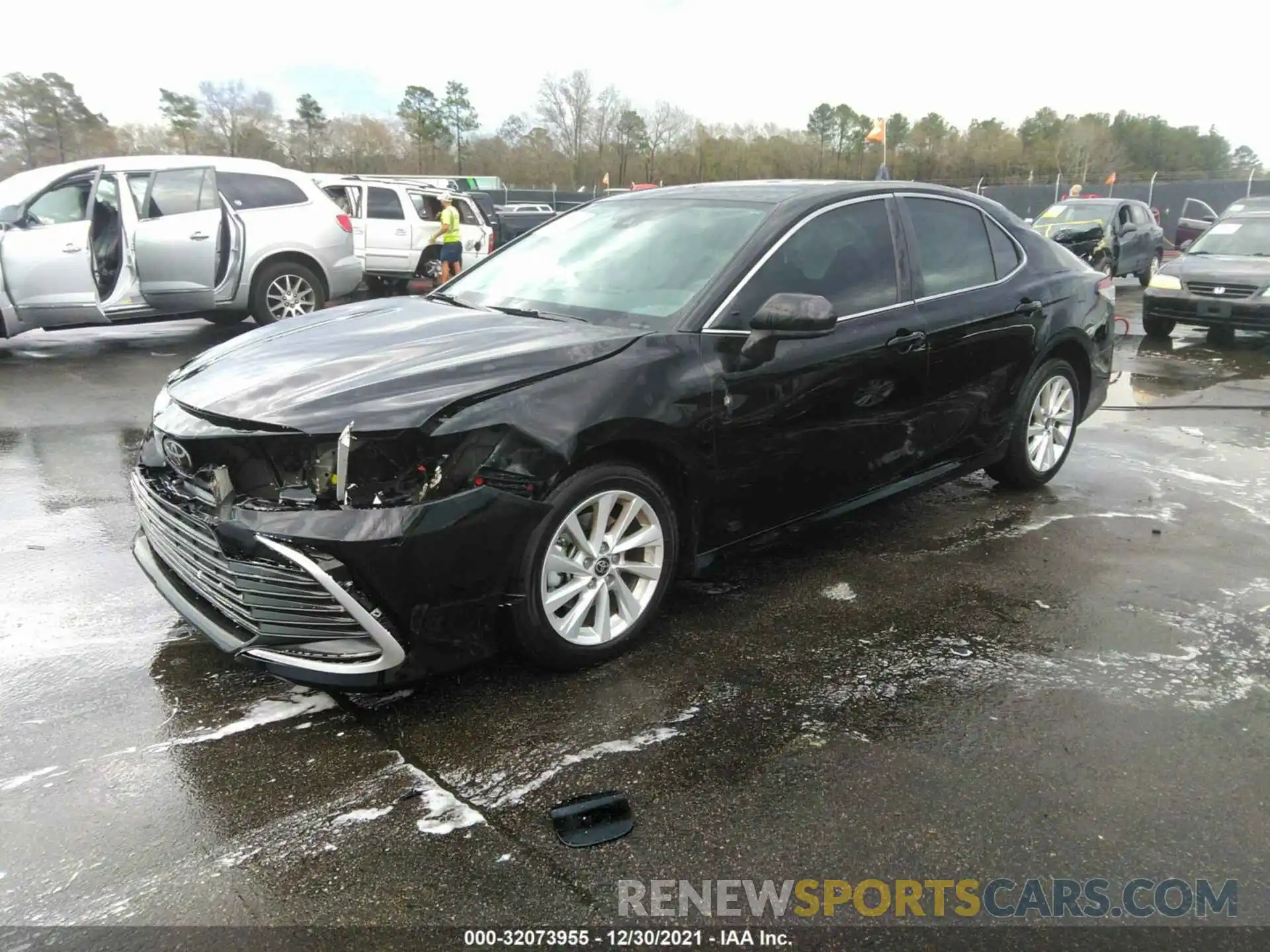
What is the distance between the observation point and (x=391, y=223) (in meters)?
15.2

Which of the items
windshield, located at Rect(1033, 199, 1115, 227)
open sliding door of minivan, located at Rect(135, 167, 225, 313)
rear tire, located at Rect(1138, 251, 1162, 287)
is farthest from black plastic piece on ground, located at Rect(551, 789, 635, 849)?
rear tire, located at Rect(1138, 251, 1162, 287)

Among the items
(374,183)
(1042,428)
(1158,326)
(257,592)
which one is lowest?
(1158,326)

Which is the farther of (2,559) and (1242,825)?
(2,559)

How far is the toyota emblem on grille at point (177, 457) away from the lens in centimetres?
290

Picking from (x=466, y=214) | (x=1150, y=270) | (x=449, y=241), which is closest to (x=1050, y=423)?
(x=449, y=241)

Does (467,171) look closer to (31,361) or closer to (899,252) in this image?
(31,361)

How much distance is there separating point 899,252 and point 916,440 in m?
0.88

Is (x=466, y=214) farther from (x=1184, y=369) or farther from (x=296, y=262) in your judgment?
(x=1184, y=369)

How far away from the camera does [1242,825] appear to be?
8.27 ft

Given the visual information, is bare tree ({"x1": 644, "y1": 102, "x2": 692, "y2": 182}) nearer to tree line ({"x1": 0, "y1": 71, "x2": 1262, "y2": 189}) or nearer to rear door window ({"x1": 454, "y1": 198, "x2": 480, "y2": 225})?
tree line ({"x1": 0, "y1": 71, "x2": 1262, "y2": 189})

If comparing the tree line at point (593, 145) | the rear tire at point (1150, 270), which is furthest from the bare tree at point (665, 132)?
the rear tire at point (1150, 270)

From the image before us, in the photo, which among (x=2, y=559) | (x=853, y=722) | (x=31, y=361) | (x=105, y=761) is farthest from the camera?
(x=31, y=361)

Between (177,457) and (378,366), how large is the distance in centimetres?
71

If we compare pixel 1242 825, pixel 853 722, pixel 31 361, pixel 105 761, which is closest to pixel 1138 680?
pixel 1242 825
